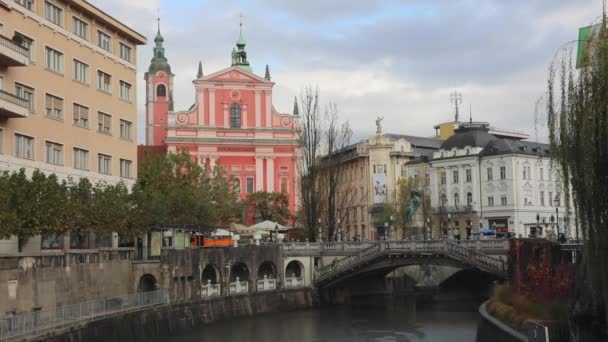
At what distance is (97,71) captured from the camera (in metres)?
58.6

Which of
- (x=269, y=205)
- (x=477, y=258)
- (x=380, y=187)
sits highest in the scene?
(x=380, y=187)

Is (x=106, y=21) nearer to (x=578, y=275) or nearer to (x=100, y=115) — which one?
(x=100, y=115)

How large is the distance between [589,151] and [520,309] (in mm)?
12407

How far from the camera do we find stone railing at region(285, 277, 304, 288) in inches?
2709

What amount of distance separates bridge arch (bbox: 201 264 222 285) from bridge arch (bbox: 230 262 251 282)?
1859 millimetres

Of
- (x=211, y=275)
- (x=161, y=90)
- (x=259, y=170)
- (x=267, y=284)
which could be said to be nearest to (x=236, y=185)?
(x=259, y=170)

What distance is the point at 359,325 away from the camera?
5659 cm

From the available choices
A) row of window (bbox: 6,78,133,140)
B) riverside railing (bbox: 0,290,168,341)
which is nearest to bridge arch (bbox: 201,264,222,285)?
riverside railing (bbox: 0,290,168,341)

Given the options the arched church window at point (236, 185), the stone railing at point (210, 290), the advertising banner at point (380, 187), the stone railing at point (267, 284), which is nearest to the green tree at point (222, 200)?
the arched church window at point (236, 185)

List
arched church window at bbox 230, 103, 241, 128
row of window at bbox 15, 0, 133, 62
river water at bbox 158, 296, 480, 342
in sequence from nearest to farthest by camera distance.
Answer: river water at bbox 158, 296, 480, 342 → row of window at bbox 15, 0, 133, 62 → arched church window at bbox 230, 103, 241, 128

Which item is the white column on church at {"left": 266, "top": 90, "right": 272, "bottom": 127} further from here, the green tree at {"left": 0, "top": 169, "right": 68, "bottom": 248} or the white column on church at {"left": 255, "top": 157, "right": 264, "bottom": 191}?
the green tree at {"left": 0, "top": 169, "right": 68, "bottom": 248}

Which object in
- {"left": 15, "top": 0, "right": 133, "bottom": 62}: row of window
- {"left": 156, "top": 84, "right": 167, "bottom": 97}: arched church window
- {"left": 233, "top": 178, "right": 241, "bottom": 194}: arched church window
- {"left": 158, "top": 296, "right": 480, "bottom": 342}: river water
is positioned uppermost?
{"left": 156, "top": 84, "right": 167, "bottom": 97}: arched church window

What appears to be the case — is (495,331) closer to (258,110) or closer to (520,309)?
(520,309)

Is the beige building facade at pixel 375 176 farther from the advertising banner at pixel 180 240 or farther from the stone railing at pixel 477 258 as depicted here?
the advertising banner at pixel 180 240
